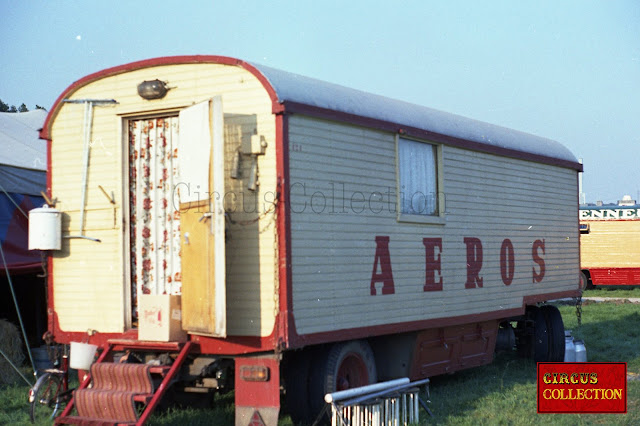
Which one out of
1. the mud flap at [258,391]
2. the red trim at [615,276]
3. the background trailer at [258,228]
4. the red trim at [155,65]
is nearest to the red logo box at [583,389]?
the background trailer at [258,228]

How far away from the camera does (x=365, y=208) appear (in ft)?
28.0

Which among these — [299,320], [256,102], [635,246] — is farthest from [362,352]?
[635,246]

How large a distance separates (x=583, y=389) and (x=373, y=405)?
2.90 meters

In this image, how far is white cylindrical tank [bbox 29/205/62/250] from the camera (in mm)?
8375

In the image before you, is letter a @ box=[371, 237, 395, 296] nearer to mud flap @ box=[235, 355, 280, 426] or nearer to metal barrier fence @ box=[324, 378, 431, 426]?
metal barrier fence @ box=[324, 378, 431, 426]

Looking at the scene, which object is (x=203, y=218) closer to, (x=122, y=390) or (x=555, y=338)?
(x=122, y=390)

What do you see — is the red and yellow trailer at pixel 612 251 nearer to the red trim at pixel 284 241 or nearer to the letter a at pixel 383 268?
the letter a at pixel 383 268

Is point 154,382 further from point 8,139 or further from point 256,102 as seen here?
point 8,139

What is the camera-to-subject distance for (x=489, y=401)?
370 inches

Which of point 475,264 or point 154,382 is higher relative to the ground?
point 475,264

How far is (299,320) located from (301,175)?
131 cm

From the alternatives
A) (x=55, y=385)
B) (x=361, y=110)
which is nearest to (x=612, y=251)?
(x=361, y=110)

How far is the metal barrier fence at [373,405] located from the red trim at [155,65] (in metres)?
2.70

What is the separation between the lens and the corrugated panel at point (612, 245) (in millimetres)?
28891
